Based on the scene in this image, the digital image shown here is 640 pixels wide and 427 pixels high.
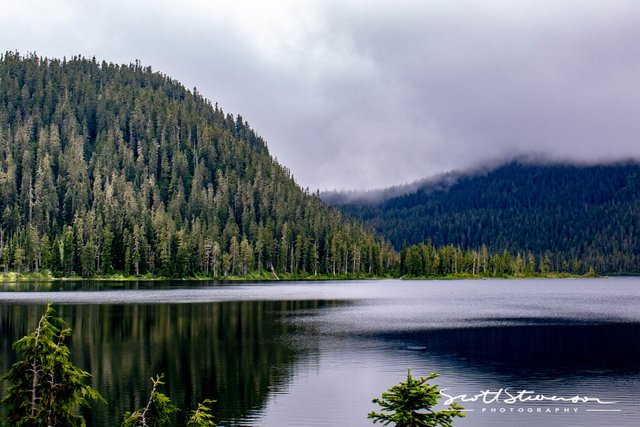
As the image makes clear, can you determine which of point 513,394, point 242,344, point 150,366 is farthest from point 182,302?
point 513,394

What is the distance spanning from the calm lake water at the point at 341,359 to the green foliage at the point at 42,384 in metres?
20.5

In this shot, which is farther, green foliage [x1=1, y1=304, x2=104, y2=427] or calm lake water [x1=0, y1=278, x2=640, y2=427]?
calm lake water [x1=0, y1=278, x2=640, y2=427]

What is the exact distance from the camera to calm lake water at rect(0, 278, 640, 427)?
139 ft

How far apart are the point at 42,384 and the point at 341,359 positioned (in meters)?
43.7

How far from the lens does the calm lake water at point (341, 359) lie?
42.2m

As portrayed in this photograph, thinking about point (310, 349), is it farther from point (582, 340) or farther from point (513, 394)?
point (582, 340)

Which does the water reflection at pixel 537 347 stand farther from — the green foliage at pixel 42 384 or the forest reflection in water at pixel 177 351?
the green foliage at pixel 42 384

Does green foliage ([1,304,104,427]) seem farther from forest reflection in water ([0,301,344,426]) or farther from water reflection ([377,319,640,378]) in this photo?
water reflection ([377,319,640,378])

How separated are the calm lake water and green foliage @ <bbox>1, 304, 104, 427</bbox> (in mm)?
20473

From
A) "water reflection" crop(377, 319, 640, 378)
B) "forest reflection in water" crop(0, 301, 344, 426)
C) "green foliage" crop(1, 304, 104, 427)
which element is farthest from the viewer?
"water reflection" crop(377, 319, 640, 378)

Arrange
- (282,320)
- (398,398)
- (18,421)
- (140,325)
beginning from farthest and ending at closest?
1. (282,320)
2. (140,325)
3. (18,421)
4. (398,398)

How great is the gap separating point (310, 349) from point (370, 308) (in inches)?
2074

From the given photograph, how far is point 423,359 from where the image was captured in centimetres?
6000

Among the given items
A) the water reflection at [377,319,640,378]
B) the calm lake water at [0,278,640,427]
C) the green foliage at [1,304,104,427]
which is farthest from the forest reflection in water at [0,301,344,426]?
the green foliage at [1,304,104,427]
